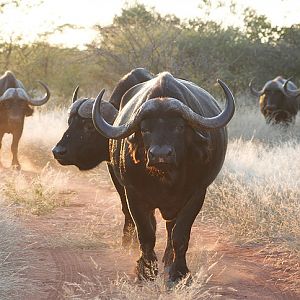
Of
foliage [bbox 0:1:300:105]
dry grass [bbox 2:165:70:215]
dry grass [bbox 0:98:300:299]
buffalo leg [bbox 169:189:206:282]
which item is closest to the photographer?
dry grass [bbox 0:98:300:299]

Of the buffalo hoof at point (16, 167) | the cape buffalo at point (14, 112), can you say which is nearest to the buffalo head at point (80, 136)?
the buffalo hoof at point (16, 167)

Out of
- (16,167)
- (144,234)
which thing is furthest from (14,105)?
(144,234)

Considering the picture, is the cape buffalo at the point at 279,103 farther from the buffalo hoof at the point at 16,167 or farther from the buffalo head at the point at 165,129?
the buffalo head at the point at 165,129

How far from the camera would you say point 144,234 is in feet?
16.6

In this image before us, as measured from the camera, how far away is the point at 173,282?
16.0 ft

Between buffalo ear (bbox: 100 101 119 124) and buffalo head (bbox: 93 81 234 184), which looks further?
buffalo ear (bbox: 100 101 119 124)

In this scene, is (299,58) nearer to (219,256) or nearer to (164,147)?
(219,256)

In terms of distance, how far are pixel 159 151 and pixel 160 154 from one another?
0.9 inches

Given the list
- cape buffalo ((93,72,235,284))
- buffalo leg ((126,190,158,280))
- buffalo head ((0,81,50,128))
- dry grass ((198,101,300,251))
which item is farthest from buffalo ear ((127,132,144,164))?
buffalo head ((0,81,50,128))

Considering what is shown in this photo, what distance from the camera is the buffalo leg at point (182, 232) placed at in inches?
192

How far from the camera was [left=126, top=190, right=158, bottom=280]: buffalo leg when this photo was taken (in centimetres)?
499

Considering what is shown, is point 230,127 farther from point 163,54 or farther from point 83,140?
point 83,140

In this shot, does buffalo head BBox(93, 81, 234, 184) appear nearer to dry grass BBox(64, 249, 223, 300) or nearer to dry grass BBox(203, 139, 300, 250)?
dry grass BBox(64, 249, 223, 300)

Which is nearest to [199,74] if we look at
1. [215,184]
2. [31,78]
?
[31,78]
